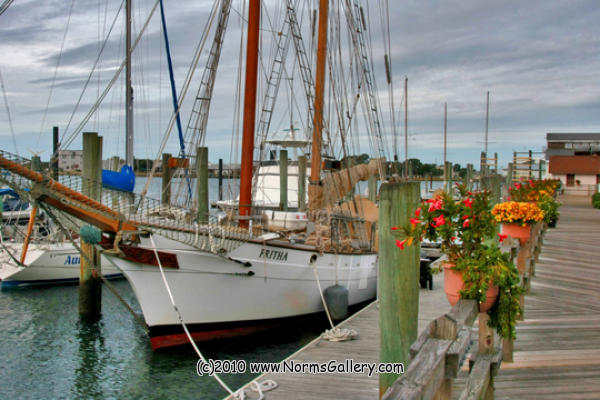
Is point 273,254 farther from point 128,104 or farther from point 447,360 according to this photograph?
point 447,360

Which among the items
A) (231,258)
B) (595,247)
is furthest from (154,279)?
(595,247)

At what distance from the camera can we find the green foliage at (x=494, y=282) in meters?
4.88

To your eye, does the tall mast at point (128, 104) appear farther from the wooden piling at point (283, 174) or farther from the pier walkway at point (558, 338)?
the pier walkway at point (558, 338)

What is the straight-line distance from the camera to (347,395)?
755cm

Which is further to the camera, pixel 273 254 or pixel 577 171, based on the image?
pixel 577 171

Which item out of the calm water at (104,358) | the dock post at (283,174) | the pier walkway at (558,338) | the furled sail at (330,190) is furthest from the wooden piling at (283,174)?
the pier walkway at (558,338)

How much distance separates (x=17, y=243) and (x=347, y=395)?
22179 millimetres

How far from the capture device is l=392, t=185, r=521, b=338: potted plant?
16.1ft

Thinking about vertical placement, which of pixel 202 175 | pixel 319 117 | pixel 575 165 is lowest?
pixel 202 175

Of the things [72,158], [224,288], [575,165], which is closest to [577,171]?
[575,165]

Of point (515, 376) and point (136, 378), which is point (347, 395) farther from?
point (136, 378)

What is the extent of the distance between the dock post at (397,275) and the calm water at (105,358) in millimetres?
6156

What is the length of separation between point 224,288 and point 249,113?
4436 millimetres

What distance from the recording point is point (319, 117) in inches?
711
